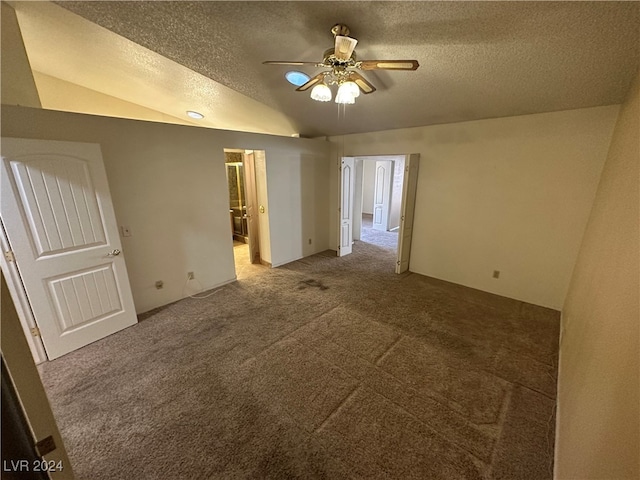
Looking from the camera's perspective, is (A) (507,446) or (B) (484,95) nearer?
(A) (507,446)

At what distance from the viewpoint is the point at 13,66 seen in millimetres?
2215

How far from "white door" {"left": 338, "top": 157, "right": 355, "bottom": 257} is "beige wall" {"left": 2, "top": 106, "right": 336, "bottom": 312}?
0.98m

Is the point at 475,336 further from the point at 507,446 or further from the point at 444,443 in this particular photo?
the point at 444,443

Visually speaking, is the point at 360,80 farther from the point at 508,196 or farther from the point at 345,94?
the point at 508,196

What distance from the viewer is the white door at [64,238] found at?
2.12 m

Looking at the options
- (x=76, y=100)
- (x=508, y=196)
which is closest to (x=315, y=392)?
(x=508, y=196)

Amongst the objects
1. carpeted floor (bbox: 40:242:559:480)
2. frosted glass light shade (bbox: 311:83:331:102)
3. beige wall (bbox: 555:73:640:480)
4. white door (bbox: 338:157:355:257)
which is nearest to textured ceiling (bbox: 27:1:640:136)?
frosted glass light shade (bbox: 311:83:331:102)

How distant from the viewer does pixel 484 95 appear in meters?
2.80

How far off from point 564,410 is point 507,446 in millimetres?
469

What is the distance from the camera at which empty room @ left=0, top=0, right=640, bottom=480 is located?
5.04 ft

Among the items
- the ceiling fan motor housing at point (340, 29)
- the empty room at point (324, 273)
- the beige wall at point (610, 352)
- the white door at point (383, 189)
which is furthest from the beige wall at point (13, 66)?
the white door at point (383, 189)

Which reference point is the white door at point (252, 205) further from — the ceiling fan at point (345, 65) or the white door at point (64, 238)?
the ceiling fan at point (345, 65)

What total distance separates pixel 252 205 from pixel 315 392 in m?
3.49

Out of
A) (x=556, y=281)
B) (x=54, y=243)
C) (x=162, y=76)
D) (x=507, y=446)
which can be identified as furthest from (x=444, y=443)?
(x=162, y=76)
